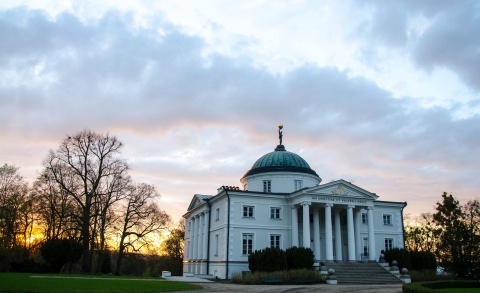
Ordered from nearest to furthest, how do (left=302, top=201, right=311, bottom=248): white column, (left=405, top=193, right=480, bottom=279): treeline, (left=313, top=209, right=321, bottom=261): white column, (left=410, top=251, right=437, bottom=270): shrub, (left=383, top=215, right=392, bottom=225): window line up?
(left=405, top=193, right=480, bottom=279): treeline, (left=302, top=201, right=311, bottom=248): white column, (left=410, top=251, right=437, bottom=270): shrub, (left=313, top=209, right=321, bottom=261): white column, (left=383, top=215, right=392, bottom=225): window

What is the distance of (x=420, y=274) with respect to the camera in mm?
33594

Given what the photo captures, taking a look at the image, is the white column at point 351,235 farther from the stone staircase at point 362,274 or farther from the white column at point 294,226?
the white column at point 294,226

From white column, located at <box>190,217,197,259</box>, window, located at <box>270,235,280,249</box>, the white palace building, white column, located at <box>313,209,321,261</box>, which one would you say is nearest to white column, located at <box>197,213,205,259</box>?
the white palace building

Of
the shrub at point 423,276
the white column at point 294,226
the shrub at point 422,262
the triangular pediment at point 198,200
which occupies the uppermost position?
the triangular pediment at point 198,200

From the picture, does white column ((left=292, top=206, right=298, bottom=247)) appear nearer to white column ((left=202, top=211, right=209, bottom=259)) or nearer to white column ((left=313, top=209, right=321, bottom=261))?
white column ((left=313, top=209, right=321, bottom=261))

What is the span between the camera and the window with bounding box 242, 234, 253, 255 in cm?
3688

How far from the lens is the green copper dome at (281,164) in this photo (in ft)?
141

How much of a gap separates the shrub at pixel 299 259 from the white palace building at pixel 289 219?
1961mm

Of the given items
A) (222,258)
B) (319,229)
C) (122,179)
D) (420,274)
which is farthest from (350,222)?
(122,179)

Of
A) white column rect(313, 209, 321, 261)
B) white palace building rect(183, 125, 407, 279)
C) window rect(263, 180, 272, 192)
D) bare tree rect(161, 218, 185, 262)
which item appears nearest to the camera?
white palace building rect(183, 125, 407, 279)

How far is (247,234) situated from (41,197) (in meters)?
19.5

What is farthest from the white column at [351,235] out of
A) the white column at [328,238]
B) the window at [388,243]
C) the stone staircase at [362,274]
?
the window at [388,243]

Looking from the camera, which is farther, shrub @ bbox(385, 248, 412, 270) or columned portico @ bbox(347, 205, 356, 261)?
columned portico @ bbox(347, 205, 356, 261)

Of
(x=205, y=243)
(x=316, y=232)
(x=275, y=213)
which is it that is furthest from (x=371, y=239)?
(x=205, y=243)
